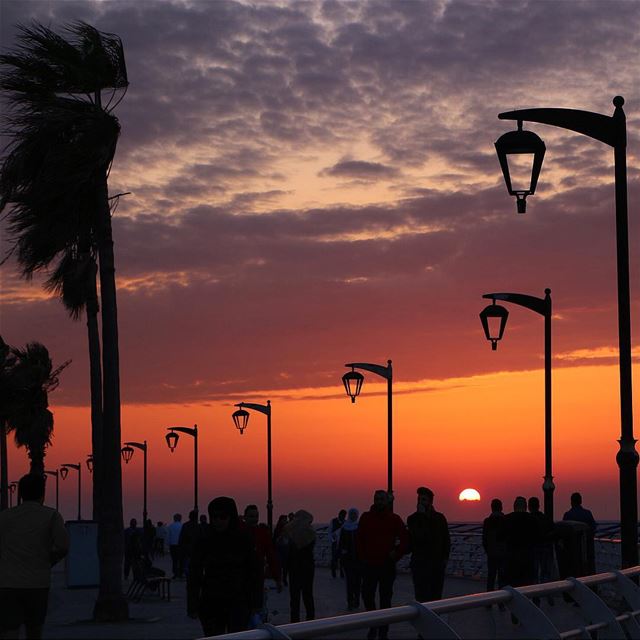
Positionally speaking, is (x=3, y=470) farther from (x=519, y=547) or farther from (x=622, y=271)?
(x=622, y=271)

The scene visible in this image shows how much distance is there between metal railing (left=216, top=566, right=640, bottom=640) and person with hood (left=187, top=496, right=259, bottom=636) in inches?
120

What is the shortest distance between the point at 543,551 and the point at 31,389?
39116 millimetres

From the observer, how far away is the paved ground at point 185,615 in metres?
7.95

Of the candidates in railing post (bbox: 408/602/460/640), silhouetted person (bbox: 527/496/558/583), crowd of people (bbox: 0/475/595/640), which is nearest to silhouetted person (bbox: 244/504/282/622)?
crowd of people (bbox: 0/475/595/640)

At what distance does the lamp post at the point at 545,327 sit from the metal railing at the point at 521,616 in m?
10.7

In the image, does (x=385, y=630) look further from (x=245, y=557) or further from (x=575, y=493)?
(x=575, y=493)

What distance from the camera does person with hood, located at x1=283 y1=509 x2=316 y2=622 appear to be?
19.9 meters

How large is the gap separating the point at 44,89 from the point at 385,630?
68.7 ft

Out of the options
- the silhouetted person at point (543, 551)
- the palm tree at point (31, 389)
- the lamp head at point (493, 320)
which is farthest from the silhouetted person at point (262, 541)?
the palm tree at point (31, 389)

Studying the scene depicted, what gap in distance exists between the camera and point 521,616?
8602 mm

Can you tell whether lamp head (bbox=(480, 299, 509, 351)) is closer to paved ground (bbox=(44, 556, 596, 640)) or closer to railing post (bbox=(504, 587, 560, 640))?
paved ground (bbox=(44, 556, 596, 640))

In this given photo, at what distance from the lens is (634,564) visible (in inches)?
547

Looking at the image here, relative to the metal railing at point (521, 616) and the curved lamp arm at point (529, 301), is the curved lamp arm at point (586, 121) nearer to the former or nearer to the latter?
the metal railing at point (521, 616)

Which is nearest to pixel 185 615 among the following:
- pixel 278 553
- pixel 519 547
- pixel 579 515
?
pixel 278 553
